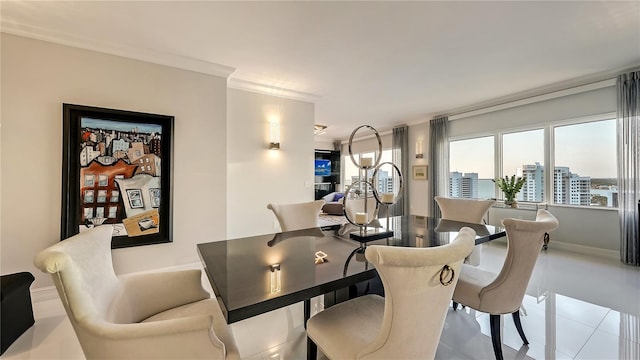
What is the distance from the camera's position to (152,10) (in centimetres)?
216

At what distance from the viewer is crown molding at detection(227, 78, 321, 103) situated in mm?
3656

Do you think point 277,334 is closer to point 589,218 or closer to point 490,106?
point 589,218

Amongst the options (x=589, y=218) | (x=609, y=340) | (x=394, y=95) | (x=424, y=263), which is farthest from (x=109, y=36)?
(x=589, y=218)

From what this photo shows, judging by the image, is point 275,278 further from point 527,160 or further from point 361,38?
point 527,160

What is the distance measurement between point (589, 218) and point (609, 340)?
292 cm

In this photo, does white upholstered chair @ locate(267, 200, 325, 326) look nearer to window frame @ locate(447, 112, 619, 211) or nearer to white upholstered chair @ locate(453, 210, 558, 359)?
white upholstered chair @ locate(453, 210, 558, 359)

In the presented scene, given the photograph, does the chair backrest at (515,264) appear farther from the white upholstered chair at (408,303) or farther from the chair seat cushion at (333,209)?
the chair seat cushion at (333,209)

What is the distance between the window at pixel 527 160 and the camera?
4.45 metres

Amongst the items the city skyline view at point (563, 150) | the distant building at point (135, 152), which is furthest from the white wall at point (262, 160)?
the city skyline view at point (563, 150)

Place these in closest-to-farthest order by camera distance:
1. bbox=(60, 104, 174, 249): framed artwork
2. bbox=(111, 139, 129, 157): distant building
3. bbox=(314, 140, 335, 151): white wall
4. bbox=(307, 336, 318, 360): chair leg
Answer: bbox=(307, 336, 318, 360): chair leg, bbox=(60, 104, 174, 249): framed artwork, bbox=(111, 139, 129, 157): distant building, bbox=(314, 140, 335, 151): white wall

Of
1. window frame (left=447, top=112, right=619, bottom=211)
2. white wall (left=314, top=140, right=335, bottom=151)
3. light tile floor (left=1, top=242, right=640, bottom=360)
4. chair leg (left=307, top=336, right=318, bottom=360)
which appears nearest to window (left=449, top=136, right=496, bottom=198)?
window frame (left=447, top=112, right=619, bottom=211)

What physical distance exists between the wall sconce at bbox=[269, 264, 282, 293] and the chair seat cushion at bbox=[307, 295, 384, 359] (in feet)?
1.18

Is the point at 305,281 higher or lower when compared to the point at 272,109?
lower

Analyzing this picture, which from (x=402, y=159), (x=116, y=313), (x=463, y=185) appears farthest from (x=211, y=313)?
(x=402, y=159)
